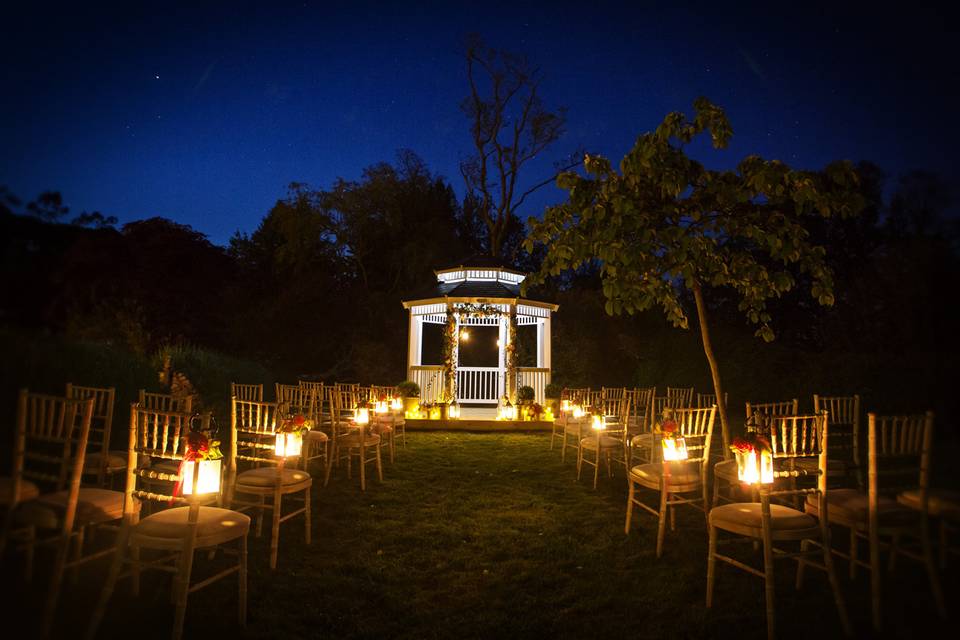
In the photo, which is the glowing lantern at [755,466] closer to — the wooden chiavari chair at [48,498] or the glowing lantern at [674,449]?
the glowing lantern at [674,449]

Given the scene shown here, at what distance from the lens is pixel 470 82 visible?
62.7 ft

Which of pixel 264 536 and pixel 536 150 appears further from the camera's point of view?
pixel 536 150

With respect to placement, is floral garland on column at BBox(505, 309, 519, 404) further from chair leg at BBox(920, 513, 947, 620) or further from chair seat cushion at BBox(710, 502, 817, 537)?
chair leg at BBox(920, 513, 947, 620)

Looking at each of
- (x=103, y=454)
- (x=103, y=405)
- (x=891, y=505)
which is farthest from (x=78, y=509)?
(x=891, y=505)

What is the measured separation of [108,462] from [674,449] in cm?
444

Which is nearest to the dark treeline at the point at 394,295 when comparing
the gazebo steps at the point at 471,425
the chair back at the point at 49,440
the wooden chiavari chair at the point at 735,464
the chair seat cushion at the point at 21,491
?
the chair back at the point at 49,440

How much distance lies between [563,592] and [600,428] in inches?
137

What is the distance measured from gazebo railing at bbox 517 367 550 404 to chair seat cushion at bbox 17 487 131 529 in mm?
9755

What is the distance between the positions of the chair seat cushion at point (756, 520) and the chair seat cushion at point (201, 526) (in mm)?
2716

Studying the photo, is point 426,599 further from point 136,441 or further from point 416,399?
point 416,399

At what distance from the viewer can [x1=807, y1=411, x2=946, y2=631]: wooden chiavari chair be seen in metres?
2.83

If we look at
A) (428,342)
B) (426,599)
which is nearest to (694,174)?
(426,599)

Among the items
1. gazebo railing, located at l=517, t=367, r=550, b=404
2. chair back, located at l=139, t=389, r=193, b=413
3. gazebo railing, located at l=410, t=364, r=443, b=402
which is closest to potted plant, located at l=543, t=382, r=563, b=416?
gazebo railing, located at l=517, t=367, r=550, b=404

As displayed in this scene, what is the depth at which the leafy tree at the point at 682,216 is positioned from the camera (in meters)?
3.93
